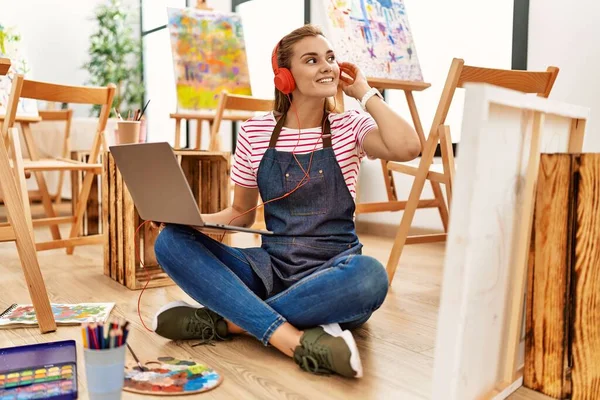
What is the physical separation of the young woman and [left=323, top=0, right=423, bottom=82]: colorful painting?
3.10ft

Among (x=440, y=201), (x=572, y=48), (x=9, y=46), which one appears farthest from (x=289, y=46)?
(x=9, y=46)

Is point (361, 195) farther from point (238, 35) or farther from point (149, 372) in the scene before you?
point (149, 372)

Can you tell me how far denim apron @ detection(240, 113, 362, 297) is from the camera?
4.91 ft

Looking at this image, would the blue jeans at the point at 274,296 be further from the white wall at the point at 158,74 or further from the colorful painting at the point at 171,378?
the white wall at the point at 158,74

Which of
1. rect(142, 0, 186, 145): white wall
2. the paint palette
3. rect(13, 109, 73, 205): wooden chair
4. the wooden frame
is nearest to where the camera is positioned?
the wooden frame

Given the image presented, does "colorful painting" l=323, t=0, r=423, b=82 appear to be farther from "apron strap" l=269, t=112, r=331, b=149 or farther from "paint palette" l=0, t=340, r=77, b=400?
"paint palette" l=0, t=340, r=77, b=400

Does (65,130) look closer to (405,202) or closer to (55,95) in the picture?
(55,95)

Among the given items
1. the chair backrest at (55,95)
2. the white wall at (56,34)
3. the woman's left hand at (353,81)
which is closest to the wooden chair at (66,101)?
the chair backrest at (55,95)

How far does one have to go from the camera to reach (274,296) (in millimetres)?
1443

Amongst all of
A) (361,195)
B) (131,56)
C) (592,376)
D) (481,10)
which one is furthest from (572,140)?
(131,56)

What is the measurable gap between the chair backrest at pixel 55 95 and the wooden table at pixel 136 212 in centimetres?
42

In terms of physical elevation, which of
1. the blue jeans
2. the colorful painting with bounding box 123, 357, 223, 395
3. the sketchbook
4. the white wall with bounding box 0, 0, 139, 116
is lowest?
the sketchbook

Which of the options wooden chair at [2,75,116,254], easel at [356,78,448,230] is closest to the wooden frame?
easel at [356,78,448,230]

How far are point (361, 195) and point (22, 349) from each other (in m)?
2.69
